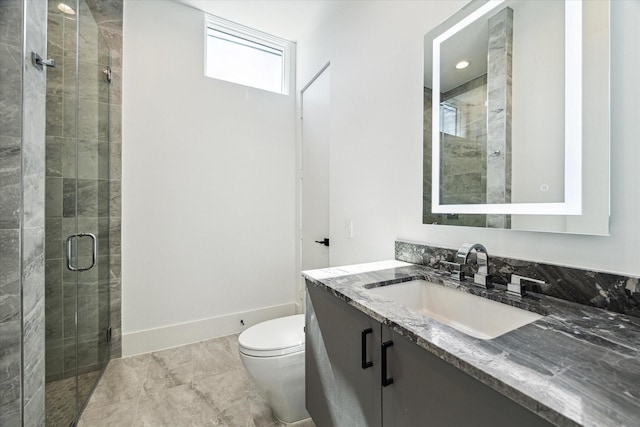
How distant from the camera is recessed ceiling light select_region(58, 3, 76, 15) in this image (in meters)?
1.36

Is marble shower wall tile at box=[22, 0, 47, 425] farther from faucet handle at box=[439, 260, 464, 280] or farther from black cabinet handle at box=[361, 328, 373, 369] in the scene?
faucet handle at box=[439, 260, 464, 280]

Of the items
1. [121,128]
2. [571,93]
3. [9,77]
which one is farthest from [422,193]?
[121,128]

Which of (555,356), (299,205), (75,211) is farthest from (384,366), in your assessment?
(299,205)

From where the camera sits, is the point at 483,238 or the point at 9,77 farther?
the point at 483,238

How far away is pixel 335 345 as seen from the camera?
3.42 ft

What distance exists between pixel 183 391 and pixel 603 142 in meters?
2.37

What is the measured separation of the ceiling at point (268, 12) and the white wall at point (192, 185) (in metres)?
0.20

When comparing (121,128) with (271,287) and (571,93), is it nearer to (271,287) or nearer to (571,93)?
(271,287)

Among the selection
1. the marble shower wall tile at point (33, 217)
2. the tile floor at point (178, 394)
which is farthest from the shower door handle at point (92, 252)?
the tile floor at point (178, 394)

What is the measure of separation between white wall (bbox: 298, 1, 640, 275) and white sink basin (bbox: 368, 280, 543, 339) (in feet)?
0.74

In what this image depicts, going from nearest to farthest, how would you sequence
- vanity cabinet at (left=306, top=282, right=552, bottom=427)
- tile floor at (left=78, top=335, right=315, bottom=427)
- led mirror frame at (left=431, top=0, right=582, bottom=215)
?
vanity cabinet at (left=306, top=282, right=552, bottom=427) < led mirror frame at (left=431, top=0, right=582, bottom=215) < tile floor at (left=78, top=335, right=315, bottom=427)

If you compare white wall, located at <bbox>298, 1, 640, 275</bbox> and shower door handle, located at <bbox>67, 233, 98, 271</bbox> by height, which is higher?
white wall, located at <bbox>298, 1, 640, 275</bbox>

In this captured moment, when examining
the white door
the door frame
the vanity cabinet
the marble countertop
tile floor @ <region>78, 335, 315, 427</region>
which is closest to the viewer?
the marble countertop

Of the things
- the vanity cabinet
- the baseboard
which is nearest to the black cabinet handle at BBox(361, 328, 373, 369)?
the vanity cabinet
